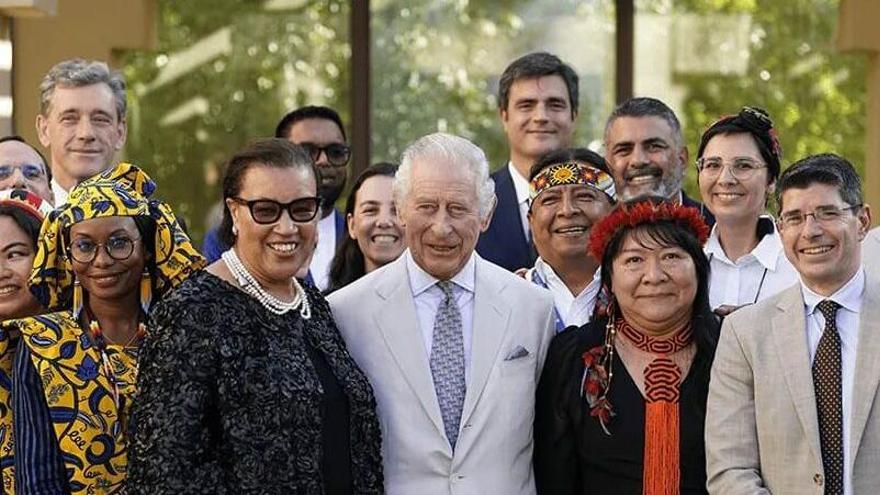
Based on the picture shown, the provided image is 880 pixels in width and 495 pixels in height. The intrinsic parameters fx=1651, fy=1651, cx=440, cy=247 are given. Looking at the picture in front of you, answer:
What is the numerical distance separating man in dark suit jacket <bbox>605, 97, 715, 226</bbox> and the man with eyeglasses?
90.1 inches

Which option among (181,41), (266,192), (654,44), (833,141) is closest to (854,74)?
(833,141)

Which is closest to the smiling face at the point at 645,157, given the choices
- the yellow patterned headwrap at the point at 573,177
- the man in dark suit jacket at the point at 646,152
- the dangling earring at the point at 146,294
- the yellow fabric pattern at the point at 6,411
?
the man in dark suit jacket at the point at 646,152

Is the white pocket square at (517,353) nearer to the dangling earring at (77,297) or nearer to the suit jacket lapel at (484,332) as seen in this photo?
the suit jacket lapel at (484,332)

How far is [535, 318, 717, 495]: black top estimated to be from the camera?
5.26 meters

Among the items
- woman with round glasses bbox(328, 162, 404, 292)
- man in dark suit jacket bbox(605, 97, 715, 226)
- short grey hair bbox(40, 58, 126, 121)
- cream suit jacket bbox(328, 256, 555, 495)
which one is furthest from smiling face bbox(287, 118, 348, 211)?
cream suit jacket bbox(328, 256, 555, 495)

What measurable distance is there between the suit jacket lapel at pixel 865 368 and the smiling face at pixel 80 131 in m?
3.09

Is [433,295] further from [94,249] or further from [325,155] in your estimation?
[325,155]

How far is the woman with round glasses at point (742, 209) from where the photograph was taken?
6008mm

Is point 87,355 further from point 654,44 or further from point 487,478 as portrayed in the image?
point 654,44

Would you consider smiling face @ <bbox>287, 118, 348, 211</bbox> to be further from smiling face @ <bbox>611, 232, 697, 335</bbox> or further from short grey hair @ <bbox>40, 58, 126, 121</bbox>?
smiling face @ <bbox>611, 232, 697, 335</bbox>

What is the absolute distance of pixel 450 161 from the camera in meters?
5.34

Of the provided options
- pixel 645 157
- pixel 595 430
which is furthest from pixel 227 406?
pixel 645 157

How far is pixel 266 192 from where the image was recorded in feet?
16.3

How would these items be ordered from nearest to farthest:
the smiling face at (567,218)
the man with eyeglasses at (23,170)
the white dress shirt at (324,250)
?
the smiling face at (567,218), the man with eyeglasses at (23,170), the white dress shirt at (324,250)
